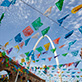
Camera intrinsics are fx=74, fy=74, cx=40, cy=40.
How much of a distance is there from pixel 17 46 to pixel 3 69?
9.77 metres

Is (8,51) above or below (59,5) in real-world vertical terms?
below

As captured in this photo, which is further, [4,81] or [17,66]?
[4,81]

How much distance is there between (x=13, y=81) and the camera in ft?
53.7

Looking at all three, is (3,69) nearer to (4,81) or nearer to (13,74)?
(13,74)

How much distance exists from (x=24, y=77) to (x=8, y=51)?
13.8 m

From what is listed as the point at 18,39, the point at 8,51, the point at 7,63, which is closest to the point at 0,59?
the point at 7,63

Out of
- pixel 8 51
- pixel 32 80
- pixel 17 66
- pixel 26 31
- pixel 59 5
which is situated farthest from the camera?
pixel 32 80

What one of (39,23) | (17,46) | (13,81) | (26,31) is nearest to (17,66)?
(13,81)


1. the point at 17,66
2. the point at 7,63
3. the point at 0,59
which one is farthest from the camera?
the point at 17,66

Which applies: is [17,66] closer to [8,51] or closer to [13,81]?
[13,81]

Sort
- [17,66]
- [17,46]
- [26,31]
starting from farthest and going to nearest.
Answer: [17,66]
[17,46]
[26,31]

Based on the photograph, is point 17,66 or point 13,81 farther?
point 17,66

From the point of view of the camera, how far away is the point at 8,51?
363 inches

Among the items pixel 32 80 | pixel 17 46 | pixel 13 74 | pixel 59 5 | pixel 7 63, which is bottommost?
pixel 32 80
